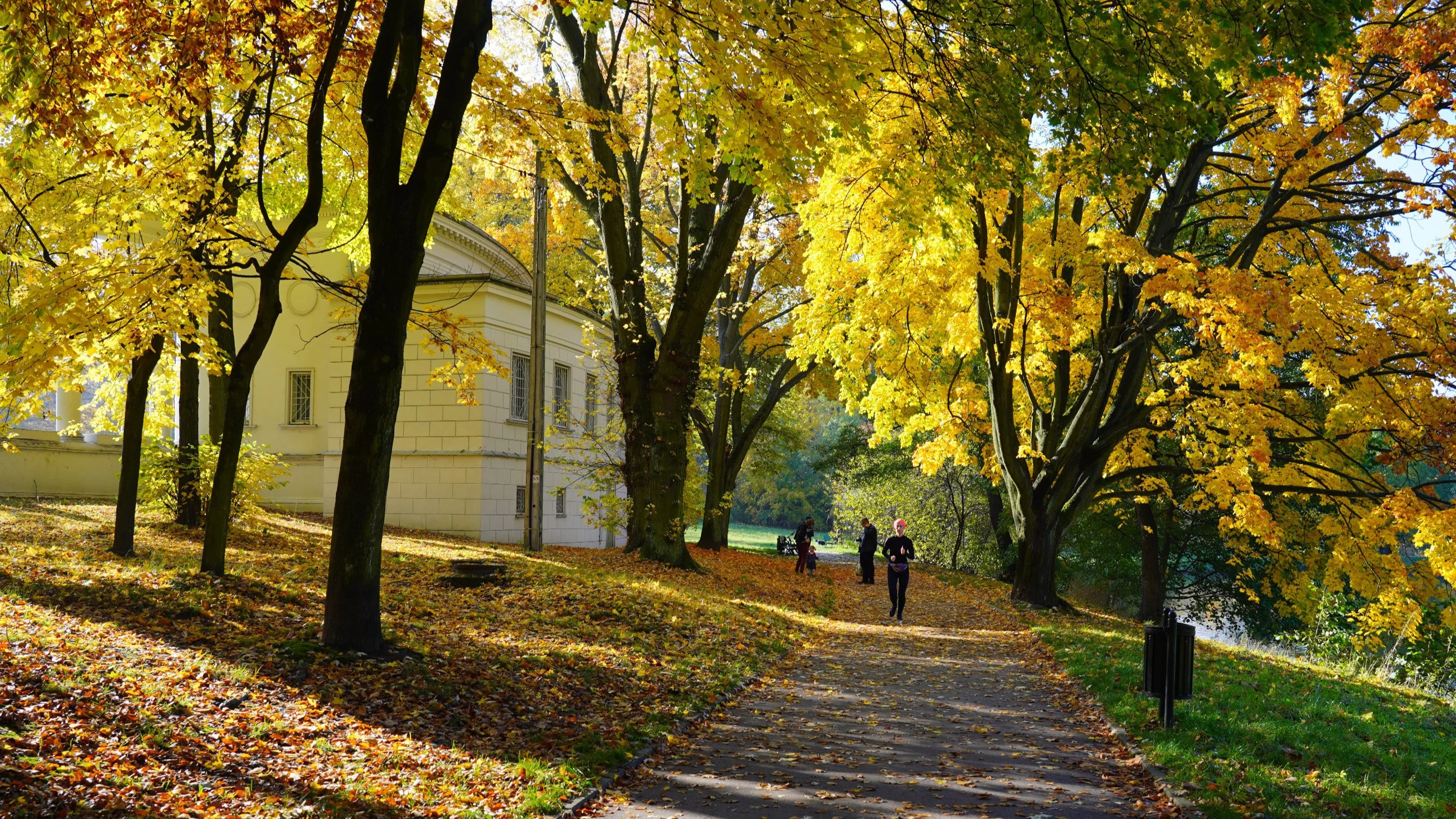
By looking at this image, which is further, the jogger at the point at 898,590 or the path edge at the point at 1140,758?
the jogger at the point at 898,590

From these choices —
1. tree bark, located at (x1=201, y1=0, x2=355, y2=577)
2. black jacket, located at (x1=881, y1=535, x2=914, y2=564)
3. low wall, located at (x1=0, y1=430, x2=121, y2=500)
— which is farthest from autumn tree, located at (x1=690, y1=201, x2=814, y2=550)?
tree bark, located at (x1=201, y1=0, x2=355, y2=577)

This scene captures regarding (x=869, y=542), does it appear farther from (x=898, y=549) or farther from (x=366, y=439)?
(x=366, y=439)

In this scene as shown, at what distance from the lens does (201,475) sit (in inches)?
619

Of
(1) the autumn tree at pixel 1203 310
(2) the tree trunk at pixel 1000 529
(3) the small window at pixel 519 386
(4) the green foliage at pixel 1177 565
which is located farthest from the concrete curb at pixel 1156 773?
(2) the tree trunk at pixel 1000 529

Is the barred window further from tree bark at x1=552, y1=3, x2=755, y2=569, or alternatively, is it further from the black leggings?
the black leggings

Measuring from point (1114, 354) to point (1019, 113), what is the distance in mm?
9410

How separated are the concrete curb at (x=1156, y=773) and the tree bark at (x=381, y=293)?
6075 millimetres

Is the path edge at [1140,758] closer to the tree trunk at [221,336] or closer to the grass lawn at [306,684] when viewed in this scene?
the grass lawn at [306,684]

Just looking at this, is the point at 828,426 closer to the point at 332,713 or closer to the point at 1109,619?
the point at 1109,619

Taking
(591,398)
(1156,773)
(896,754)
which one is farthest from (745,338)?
(1156,773)

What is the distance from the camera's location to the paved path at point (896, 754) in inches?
253

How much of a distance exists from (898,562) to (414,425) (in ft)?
43.3

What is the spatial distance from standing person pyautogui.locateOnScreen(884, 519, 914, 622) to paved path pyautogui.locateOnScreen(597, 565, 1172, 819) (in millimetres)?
4203

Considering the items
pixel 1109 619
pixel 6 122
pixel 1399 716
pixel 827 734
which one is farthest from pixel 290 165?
pixel 1109 619
